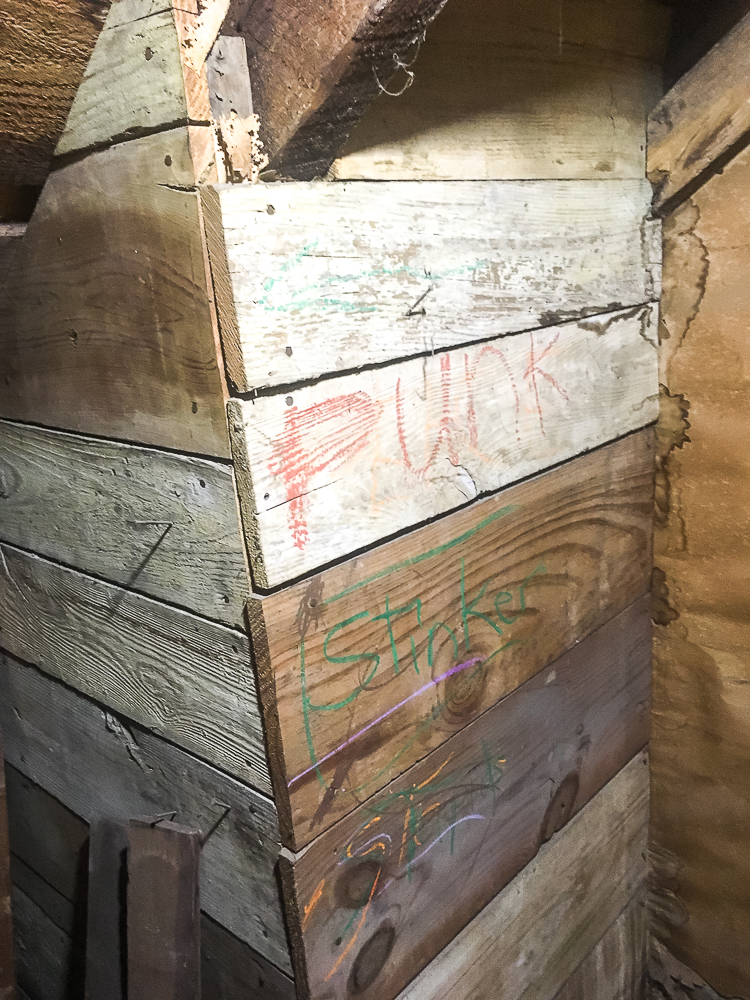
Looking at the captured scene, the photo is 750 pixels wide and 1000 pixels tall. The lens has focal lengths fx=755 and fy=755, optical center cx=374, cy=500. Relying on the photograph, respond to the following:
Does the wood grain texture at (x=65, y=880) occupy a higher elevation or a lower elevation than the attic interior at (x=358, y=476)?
lower

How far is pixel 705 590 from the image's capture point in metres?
1.48

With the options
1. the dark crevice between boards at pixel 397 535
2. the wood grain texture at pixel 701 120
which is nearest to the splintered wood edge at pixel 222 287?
the dark crevice between boards at pixel 397 535

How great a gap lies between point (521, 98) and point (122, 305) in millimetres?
631

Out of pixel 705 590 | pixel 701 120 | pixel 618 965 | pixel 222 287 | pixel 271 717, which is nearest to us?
pixel 222 287

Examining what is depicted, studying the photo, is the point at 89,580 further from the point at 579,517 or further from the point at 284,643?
the point at 579,517

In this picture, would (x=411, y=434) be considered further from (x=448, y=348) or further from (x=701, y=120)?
(x=701, y=120)

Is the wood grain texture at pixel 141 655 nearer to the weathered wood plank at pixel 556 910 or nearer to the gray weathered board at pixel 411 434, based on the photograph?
the gray weathered board at pixel 411 434

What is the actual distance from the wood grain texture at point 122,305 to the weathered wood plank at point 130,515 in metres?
0.04

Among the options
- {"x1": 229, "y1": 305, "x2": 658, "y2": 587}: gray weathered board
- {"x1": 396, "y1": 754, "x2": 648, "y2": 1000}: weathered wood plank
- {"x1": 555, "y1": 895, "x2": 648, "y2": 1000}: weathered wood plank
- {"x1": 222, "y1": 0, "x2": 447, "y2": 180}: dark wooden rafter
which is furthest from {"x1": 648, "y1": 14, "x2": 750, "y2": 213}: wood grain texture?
{"x1": 555, "y1": 895, "x2": 648, "y2": 1000}: weathered wood plank

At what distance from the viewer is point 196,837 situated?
3.32 feet

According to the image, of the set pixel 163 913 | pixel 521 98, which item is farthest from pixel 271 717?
pixel 521 98

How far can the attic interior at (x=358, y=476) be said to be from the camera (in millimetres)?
797

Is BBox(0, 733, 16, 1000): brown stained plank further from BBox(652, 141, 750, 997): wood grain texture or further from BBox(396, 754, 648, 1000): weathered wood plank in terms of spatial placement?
BBox(652, 141, 750, 997): wood grain texture

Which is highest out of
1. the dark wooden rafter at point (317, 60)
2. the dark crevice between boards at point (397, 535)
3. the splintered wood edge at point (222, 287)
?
the dark wooden rafter at point (317, 60)
